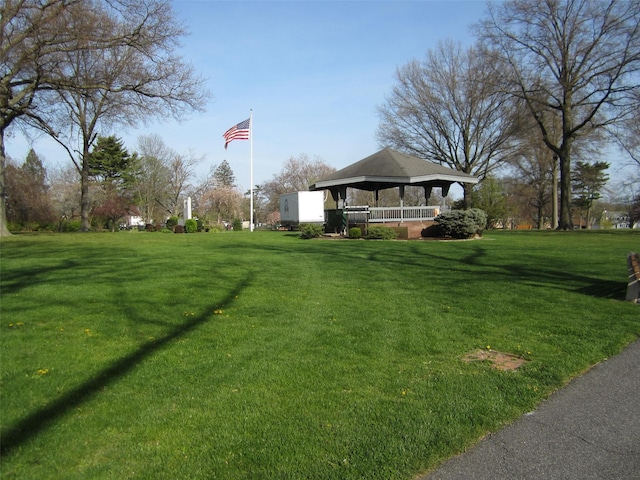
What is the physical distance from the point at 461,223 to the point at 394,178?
520 centimetres

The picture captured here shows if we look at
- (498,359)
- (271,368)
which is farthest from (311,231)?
(271,368)

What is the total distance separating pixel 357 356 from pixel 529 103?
33.9 m

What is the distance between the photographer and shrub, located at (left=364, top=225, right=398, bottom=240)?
2175cm

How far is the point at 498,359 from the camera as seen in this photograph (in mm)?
4805

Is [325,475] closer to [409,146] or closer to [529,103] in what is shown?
[529,103]

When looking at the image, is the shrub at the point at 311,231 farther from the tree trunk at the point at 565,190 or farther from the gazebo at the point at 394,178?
the tree trunk at the point at 565,190

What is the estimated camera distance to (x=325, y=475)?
2.72 m

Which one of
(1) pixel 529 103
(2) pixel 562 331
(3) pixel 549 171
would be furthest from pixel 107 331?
(3) pixel 549 171

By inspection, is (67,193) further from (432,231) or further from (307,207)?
(432,231)

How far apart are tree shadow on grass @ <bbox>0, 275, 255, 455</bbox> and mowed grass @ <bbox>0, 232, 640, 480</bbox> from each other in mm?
16

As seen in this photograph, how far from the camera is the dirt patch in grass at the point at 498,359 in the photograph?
181 inches

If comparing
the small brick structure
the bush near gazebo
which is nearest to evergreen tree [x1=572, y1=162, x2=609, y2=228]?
the bush near gazebo

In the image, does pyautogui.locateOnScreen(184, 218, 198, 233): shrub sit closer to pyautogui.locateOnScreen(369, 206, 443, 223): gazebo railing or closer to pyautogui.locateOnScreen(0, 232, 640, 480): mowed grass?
pyautogui.locateOnScreen(369, 206, 443, 223): gazebo railing

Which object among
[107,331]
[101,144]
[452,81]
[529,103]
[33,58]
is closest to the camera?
[107,331]
